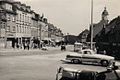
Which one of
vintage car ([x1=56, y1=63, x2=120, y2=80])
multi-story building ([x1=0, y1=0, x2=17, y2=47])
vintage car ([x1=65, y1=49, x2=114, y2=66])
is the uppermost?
multi-story building ([x1=0, y1=0, x2=17, y2=47])

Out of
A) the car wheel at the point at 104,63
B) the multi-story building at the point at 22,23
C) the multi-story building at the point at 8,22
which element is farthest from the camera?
the multi-story building at the point at 22,23

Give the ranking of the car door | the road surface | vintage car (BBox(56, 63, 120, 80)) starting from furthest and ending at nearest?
the car door, the road surface, vintage car (BBox(56, 63, 120, 80))

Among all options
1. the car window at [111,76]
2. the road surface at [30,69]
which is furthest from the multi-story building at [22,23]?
the car window at [111,76]

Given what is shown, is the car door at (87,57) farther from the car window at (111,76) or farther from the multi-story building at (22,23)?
the multi-story building at (22,23)

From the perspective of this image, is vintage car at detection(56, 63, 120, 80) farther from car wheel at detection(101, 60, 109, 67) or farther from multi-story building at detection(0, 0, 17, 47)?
Result: multi-story building at detection(0, 0, 17, 47)

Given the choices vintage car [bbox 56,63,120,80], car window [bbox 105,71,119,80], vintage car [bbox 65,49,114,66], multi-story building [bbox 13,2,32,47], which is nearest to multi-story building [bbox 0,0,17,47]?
multi-story building [bbox 13,2,32,47]

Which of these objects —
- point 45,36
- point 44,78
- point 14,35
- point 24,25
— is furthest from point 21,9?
point 44,78

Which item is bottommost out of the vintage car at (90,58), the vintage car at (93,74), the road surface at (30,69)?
the road surface at (30,69)

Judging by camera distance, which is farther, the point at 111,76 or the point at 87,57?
the point at 87,57

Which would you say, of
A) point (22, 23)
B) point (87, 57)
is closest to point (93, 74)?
point (87, 57)

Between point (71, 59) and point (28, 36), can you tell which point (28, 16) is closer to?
point (28, 36)

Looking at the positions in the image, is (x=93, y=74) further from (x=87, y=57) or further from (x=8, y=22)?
(x=8, y=22)

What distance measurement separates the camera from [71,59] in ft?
119

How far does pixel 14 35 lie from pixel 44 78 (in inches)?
2741
